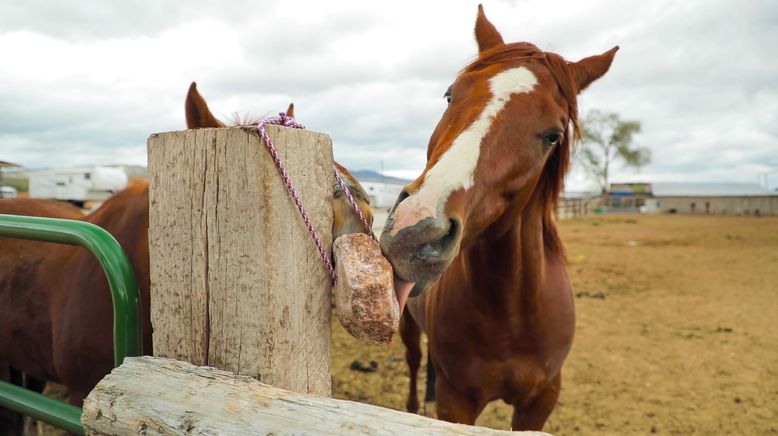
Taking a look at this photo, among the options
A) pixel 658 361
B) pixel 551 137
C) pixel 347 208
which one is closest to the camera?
pixel 347 208

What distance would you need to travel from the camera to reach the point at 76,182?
62.8ft

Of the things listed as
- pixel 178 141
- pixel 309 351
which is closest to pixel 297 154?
pixel 178 141

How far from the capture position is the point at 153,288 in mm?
1086

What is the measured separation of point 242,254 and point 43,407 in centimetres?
83

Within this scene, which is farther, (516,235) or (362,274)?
(516,235)

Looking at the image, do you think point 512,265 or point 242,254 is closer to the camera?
point 242,254

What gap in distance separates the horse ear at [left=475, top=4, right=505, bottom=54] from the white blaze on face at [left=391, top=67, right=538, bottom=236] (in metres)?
0.65

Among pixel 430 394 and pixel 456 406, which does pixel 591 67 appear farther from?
pixel 430 394

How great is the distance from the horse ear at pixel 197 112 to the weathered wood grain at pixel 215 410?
1083 millimetres

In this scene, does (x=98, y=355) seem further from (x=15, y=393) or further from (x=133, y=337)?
(x=133, y=337)

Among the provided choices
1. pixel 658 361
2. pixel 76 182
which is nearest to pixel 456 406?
pixel 658 361

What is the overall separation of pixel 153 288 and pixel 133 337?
173 mm

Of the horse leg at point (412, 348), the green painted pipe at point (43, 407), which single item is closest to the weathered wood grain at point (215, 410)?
the green painted pipe at point (43, 407)

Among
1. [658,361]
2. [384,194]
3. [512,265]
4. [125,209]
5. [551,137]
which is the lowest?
[658,361]
